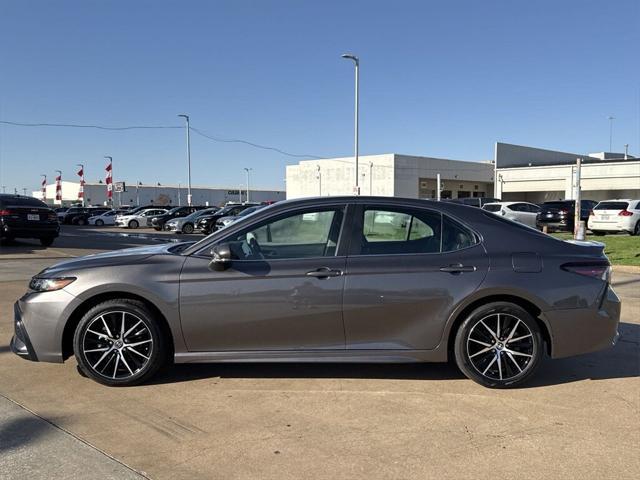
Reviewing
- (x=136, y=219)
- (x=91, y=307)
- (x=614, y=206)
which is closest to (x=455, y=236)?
(x=91, y=307)

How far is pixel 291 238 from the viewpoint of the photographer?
4840 mm

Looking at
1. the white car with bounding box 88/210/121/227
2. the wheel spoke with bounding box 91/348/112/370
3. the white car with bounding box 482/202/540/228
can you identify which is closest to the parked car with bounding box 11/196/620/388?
the wheel spoke with bounding box 91/348/112/370

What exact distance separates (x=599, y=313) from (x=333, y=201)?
7.92 ft

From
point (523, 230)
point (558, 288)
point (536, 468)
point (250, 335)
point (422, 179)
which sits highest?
point (422, 179)

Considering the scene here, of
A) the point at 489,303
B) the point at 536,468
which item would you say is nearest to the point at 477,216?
the point at 489,303

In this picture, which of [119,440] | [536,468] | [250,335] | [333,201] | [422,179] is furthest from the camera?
[422,179]

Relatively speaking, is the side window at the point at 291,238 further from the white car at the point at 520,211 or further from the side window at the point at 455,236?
the white car at the point at 520,211

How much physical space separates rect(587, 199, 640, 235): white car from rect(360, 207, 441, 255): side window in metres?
20.4

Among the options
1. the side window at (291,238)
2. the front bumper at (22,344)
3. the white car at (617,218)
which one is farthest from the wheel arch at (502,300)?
the white car at (617,218)

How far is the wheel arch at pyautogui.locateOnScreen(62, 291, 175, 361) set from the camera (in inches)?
178

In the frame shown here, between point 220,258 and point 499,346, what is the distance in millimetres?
2416

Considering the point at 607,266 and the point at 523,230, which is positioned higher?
the point at 523,230

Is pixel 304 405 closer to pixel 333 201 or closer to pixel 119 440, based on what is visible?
pixel 119 440

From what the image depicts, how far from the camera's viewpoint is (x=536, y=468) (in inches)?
127
